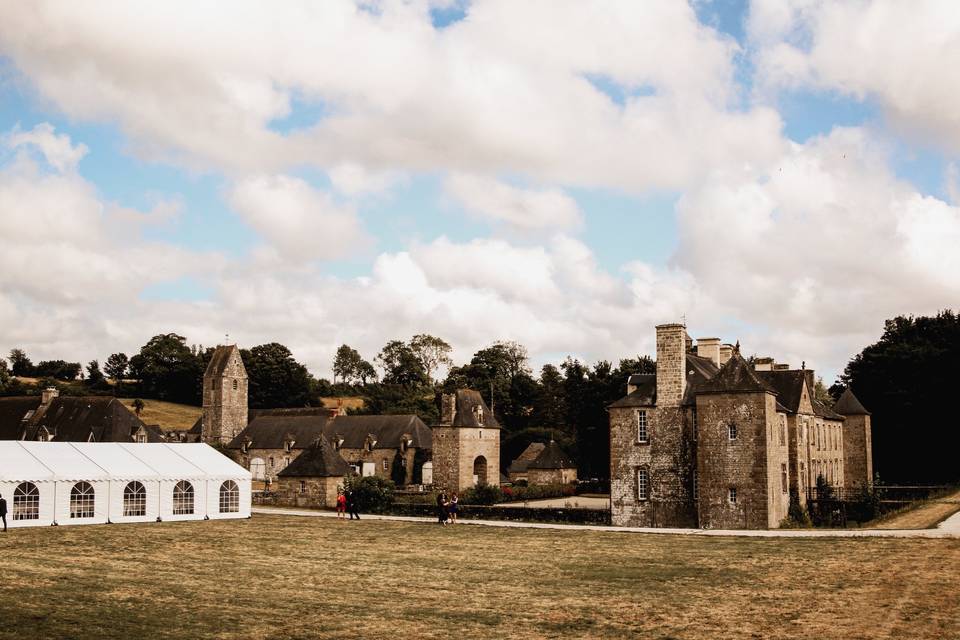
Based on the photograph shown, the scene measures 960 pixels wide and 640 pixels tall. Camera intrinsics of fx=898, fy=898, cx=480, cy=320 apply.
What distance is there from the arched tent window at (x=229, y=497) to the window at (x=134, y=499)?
11.3ft

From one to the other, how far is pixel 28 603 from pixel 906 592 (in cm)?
1547

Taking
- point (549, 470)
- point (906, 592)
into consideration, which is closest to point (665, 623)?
point (906, 592)

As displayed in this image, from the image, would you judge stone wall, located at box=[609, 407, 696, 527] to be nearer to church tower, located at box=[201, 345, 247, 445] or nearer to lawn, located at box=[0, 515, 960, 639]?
lawn, located at box=[0, 515, 960, 639]

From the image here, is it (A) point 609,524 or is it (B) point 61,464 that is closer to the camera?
(B) point 61,464

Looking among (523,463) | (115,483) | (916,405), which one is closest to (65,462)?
(115,483)

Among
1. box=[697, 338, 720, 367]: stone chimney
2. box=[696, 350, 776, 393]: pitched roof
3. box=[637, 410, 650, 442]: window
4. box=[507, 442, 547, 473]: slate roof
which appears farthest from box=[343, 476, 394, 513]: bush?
box=[507, 442, 547, 473]: slate roof

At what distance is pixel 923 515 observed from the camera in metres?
34.3

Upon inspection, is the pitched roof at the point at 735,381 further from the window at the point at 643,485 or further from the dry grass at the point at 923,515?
the dry grass at the point at 923,515

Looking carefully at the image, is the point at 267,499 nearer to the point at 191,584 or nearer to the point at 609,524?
the point at 609,524

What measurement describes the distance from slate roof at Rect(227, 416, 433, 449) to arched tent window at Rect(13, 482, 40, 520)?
1376 inches

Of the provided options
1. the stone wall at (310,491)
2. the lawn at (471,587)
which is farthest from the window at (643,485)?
the stone wall at (310,491)

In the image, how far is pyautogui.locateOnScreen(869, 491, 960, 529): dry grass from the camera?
31.2 metres

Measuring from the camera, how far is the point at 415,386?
367 ft

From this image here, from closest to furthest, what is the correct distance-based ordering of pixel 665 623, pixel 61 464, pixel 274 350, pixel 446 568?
pixel 665 623 → pixel 446 568 → pixel 61 464 → pixel 274 350
